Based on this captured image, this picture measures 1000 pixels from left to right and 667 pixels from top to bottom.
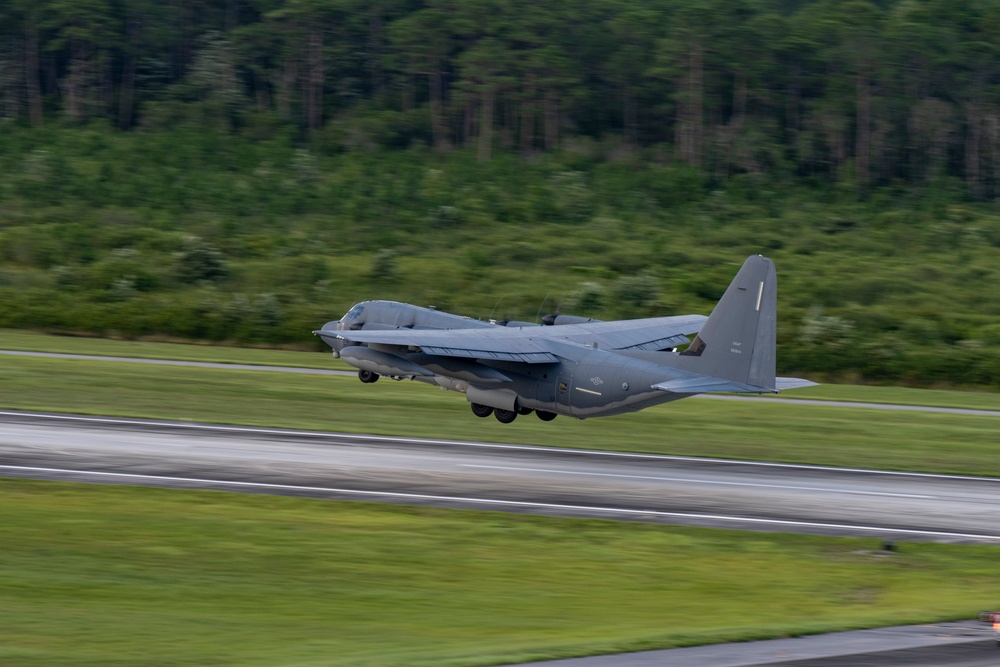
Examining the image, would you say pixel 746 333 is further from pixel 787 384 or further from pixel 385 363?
pixel 385 363

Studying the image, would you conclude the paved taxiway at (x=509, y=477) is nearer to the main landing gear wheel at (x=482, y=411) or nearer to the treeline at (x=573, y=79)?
the main landing gear wheel at (x=482, y=411)

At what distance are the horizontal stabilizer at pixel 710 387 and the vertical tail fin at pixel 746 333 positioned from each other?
0.03m

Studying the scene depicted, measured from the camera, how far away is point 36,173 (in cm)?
9862

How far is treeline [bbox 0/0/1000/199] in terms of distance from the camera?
104m

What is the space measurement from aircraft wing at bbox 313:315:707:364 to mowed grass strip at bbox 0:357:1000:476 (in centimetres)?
280

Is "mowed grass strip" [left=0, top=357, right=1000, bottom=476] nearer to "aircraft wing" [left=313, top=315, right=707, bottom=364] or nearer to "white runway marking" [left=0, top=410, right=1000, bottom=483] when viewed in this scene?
"white runway marking" [left=0, top=410, right=1000, bottom=483]

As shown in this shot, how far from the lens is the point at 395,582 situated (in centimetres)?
1958

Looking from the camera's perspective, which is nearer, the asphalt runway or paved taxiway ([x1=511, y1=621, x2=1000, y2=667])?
paved taxiway ([x1=511, y1=621, x2=1000, y2=667])

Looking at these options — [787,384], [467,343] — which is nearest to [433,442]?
[467,343]

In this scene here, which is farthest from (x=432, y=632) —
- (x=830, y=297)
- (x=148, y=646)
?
(x=830, y=297)

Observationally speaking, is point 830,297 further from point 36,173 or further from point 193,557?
point 36,173

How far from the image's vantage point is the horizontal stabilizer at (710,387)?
3081 centimetres

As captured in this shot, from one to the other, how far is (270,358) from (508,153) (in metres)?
56.7

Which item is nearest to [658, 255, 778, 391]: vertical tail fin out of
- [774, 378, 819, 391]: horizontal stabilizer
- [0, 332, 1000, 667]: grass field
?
[774, 378, 819, 391]: horizontal stabilizer
